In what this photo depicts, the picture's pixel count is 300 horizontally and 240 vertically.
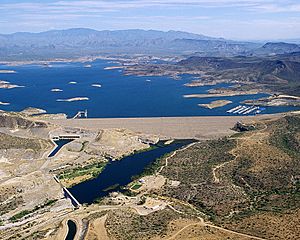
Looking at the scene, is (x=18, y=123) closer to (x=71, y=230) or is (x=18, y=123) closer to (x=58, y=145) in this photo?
(x=58, y=145)

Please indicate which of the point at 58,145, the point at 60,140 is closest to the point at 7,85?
the point at 60,140

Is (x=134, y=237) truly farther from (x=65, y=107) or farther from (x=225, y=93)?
(x=225, y=93)

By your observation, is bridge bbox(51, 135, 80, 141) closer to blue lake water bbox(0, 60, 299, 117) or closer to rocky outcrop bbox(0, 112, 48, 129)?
rocky outcrop bbox(0, 112, 48, 129)

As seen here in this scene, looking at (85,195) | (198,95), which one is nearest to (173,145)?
(85,195)

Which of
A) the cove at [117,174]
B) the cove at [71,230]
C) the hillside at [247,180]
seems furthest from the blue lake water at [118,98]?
the cove at [71,230]

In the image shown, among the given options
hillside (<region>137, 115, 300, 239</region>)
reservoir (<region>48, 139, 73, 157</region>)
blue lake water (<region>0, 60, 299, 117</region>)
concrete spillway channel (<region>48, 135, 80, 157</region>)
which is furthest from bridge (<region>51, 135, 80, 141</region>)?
hillside (<region>137, 115, 300, 239</region>)
